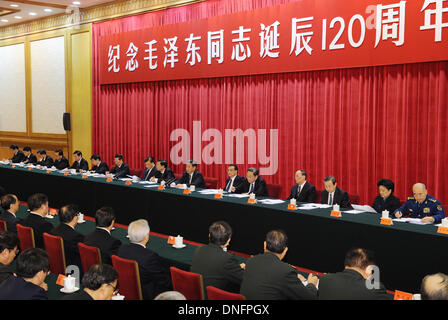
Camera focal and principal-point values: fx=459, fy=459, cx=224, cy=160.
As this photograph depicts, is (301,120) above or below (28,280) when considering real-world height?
above

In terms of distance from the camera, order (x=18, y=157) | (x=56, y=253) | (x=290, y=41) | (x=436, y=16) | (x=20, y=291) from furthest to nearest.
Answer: (x=18, y=157), (x=290, y=41), (x=436, y=16), (x=56, y=253), (x=20, y=291)

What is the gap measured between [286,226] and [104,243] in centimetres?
186

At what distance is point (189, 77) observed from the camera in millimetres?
8289

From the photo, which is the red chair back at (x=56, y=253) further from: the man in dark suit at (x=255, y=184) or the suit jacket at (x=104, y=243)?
the man in dark suit at (x=255, y=184)

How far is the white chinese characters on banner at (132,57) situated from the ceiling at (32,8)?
1.31 metres

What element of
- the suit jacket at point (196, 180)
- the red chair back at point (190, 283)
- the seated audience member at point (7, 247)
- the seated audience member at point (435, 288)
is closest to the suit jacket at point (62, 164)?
the suit jacket at point (196, 180)

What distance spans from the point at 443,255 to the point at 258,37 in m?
4.69

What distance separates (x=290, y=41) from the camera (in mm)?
6797

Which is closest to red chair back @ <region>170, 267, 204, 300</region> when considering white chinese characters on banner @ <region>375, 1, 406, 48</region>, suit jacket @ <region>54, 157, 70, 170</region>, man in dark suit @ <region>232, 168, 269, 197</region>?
man in dark suit @ <region>232, 168, 269, 197</region>

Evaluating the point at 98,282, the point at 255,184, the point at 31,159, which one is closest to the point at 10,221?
the point at 98,282

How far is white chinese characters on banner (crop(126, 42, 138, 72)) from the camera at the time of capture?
30.1 feet

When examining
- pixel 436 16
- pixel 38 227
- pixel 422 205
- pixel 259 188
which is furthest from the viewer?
pixel 259 188

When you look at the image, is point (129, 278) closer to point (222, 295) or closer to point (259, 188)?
point (222, 295)

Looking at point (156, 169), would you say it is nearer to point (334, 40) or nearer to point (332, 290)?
point (334, 40)
